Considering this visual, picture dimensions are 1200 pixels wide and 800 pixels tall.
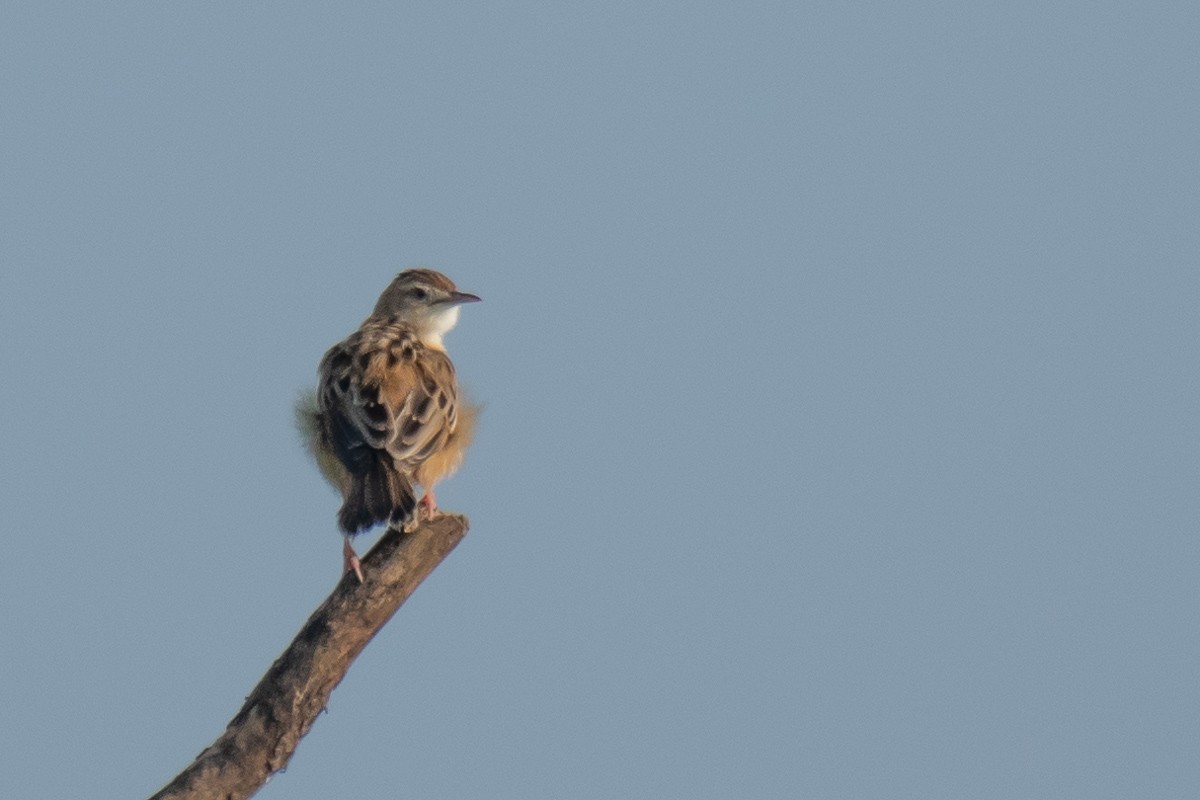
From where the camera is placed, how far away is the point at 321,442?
1137cm

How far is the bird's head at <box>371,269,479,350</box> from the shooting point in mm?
13312

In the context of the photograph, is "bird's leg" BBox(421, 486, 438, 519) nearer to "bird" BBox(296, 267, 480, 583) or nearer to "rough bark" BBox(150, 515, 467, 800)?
"bird" BBox(296, 267, 480, 583)

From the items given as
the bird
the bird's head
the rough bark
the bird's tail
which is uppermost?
the bird's head

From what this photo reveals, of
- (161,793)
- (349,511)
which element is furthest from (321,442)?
(161,793)

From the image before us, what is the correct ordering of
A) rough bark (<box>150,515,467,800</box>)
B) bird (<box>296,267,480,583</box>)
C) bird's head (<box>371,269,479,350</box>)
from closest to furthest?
rough bark (<box>150,515,467,800</box>)
bird (<box>296,267,480,583</box>)
bird's head (<box>371,269,479,350</box>)

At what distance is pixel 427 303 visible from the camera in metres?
13.4

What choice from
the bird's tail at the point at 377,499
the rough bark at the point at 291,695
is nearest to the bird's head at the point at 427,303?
the bird's tail at the point at 377,499

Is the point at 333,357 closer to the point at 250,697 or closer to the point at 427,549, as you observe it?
the point at 427,549

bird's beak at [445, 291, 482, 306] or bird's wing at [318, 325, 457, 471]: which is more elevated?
bird's beak at [445, 291, 482, 306]

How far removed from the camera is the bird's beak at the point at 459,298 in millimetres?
13223

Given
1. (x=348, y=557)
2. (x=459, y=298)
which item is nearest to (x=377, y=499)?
(x=348, y=557)

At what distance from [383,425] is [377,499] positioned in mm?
803

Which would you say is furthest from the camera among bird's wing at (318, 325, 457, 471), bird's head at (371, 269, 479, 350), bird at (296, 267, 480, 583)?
bird's head at (371, 269, 479, 350)

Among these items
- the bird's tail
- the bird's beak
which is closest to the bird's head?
the bird's beak
